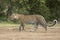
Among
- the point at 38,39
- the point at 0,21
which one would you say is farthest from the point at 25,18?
the point at 0,21

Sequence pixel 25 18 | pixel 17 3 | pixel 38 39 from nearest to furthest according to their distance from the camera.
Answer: pixel 38 39
pixel 25 18
pixel 17 3

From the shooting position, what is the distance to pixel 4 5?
19016 mm

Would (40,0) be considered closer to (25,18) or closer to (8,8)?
(8,8)

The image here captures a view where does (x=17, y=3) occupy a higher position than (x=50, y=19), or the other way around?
(x=17, y=3)

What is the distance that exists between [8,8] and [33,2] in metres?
1.71

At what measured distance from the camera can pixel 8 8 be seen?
62.4 ft

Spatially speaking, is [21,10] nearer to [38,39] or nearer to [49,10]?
[49,10]

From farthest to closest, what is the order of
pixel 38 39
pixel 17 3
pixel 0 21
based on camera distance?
pixel 17 3
pixel 0 21
pixel 38 39

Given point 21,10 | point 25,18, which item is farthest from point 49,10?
point 25,18

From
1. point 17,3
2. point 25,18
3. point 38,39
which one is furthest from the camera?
point 17,3

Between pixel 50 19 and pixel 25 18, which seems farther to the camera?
pixel 50 19

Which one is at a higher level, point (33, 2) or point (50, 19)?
point (33, 2)

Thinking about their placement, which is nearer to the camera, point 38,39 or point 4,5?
point 38,39

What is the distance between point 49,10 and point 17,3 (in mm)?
2264
